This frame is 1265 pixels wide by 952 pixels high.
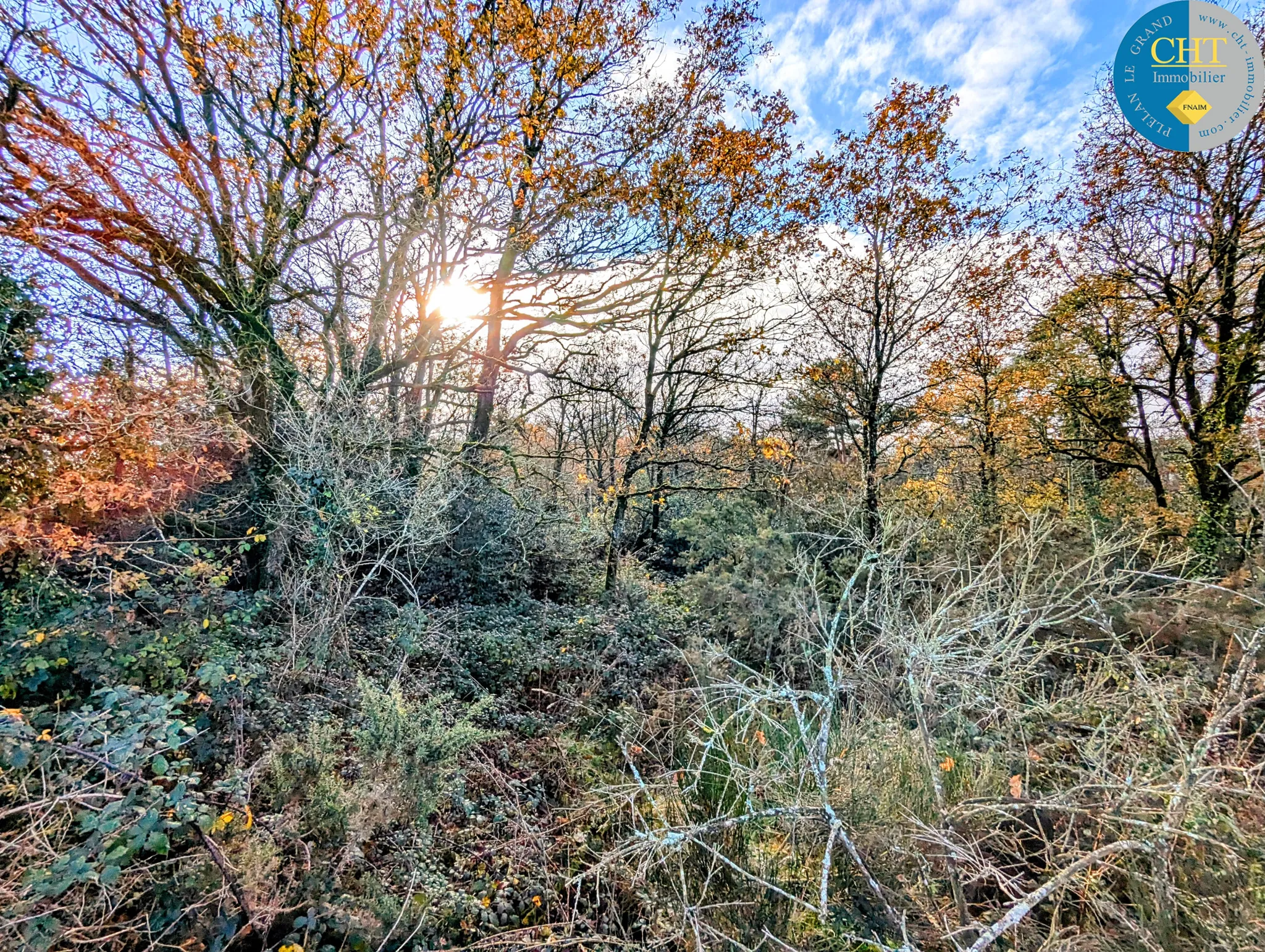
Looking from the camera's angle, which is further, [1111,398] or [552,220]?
[1111,398]

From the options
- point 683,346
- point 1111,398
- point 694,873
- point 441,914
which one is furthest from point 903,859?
point 1111,398

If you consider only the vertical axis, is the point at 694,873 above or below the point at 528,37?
below

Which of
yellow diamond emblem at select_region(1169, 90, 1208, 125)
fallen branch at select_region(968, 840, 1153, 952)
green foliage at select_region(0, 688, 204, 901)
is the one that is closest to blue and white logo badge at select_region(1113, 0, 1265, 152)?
yellow diamond emblem at select_region(1169, 90, 1208, 125)

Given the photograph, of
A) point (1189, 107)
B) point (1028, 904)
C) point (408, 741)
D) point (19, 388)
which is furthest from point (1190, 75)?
point (19, 388)

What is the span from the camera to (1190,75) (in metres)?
5.96

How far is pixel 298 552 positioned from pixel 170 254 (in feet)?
12.1

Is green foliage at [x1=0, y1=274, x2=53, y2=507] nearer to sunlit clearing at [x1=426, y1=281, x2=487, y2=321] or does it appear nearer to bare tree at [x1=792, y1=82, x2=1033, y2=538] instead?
sunlit clearing at [x1=426, y1=281, x2=487, y2=321]

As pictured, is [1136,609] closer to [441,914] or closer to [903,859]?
[903,859]

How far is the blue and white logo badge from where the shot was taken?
5656 millimetres

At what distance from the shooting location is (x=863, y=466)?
8.21 metres

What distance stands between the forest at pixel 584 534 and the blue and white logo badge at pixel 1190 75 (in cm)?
40

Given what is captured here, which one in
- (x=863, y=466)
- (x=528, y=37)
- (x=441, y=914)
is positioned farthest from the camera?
(x=863, y=466)

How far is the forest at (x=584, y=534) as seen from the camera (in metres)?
2.57

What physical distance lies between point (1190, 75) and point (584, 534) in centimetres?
1029
